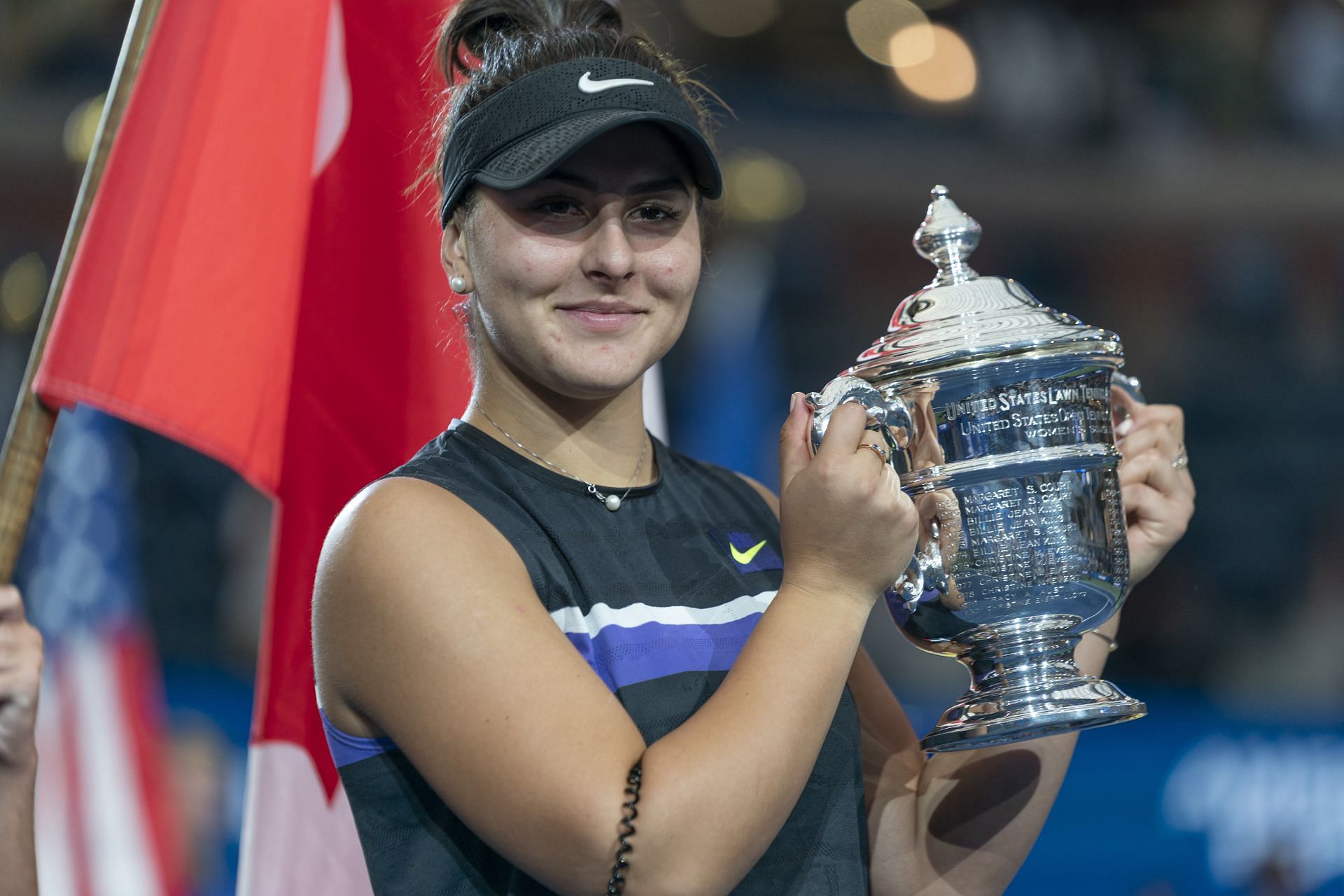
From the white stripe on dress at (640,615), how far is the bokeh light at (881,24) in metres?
8.42

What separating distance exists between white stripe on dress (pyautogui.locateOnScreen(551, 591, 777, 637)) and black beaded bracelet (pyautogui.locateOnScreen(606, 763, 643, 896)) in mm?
169

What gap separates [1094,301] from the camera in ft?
29.3

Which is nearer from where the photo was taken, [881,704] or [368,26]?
[881,704]

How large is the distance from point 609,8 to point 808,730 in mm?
727

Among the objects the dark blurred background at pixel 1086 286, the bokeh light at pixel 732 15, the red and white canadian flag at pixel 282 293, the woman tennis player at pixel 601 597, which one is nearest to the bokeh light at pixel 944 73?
the dark blurred background at pixel 1086 286

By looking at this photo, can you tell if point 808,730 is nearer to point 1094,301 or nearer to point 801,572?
point 801,572

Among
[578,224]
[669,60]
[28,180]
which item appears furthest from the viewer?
[28,180]

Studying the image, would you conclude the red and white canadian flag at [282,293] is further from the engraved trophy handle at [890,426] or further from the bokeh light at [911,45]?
A: the bokeh light at [911,45]

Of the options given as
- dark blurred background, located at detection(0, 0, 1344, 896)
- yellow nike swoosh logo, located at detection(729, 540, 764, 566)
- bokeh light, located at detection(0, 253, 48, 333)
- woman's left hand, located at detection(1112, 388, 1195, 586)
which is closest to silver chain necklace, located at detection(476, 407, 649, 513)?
yellow nike swoosh logo, located at detection(729, 540, 764, 566)

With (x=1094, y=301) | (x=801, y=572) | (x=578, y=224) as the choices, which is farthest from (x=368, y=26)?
(x=1094, y=301)

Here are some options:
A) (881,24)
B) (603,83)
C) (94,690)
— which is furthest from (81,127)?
(603,83)

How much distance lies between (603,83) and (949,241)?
35 centimetres

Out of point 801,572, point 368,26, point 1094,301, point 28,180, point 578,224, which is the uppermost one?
point 28,180

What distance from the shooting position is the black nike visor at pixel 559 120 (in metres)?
1.07
